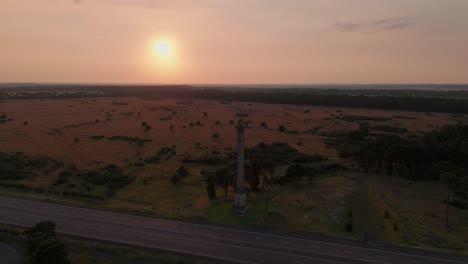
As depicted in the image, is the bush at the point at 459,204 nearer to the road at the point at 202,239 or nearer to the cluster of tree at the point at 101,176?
the road at the point at 202,239

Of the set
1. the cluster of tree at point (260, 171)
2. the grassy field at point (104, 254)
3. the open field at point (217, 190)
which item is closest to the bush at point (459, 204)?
the open field at point (217, 190)

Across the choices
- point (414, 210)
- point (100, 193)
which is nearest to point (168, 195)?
point (100, 193)

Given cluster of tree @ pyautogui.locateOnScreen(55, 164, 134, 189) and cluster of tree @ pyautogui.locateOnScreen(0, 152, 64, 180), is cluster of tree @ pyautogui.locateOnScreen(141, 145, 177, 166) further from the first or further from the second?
cluster of tree @ pyautogui.locateOnScreen(0, 152, 64, 180)

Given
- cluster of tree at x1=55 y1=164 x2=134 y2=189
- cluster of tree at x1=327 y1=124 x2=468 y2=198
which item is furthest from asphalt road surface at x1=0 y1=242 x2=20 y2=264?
cluster of tree at x1=327 y1=124 x2=468 y2=198

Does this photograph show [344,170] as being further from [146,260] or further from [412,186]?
[146,260]

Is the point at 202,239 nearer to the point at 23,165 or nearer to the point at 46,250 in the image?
the point at 46,250

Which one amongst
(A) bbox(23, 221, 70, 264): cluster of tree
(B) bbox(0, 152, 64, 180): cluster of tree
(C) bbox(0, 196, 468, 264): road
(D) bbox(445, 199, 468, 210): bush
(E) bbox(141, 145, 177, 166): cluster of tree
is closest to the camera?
(A) bbox(23, 221, 70, 264): cluster of tree
